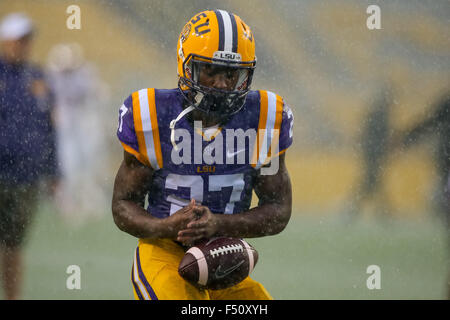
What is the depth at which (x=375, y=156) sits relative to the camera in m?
4.71

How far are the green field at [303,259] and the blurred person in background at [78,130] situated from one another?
18 cm

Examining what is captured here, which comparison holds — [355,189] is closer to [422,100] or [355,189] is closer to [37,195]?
[422,100]

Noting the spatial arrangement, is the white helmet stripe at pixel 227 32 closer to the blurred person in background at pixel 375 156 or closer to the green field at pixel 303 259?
the green field at pixel 303 259

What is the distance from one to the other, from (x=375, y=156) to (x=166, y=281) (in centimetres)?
299

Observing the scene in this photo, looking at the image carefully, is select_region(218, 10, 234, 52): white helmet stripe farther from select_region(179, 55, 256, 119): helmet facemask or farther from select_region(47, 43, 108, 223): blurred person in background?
select_region(47, 43, 108, 223): blurred person in background

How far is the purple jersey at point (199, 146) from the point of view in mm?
2084

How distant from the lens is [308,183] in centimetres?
472

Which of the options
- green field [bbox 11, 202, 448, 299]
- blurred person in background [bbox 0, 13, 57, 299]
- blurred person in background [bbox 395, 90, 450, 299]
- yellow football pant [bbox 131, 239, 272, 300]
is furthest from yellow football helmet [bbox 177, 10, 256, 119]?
blurred person in background [bbox 395, 90, 450, 299]

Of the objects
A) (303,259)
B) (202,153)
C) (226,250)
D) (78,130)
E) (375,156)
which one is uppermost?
(202,153)

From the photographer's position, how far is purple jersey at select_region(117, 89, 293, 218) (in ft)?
6.84

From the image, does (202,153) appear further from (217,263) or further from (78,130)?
(78,130)

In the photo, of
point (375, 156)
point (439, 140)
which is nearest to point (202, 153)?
point (375, 156)

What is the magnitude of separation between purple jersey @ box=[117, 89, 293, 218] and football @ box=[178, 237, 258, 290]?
19 cm

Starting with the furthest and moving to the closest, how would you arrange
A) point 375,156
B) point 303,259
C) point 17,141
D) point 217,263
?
1. point 375,156
2. point 303,259
3. point 17,141
4. point 217,263
